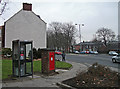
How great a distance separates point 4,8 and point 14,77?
5.04 meters

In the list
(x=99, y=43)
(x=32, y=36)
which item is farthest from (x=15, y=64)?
(x=99, y=43)

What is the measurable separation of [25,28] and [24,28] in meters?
0.22

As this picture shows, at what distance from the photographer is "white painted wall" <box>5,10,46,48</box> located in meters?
30.9

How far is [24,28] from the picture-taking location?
31891 mm

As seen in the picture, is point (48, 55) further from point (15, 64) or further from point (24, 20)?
point (24, 20)

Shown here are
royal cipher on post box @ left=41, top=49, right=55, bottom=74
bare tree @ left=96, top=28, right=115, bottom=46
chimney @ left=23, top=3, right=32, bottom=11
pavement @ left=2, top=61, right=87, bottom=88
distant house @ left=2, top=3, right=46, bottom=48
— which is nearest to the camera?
pavement @ left=2, top=61, right=87, bottom=88

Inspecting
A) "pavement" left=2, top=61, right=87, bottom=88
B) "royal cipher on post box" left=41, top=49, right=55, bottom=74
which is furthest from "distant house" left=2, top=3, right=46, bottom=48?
"pavement" left=2, top=61, right=87, bottom=88

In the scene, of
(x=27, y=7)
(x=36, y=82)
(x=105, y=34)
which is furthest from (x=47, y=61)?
(x=105, y=34)

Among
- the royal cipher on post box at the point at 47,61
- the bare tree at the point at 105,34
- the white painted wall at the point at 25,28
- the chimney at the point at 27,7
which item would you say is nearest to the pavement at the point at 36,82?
the royal cipher on post box at the point at 47,61

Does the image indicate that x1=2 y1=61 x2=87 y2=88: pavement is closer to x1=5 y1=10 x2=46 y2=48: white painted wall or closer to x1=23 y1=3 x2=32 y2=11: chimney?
x1=5 y1=10 x2=46 y2=48: white painted wall

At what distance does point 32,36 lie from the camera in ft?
108

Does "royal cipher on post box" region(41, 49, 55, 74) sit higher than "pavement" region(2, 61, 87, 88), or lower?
higher

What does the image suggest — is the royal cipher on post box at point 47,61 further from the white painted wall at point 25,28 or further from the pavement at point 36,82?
the white painted wall at point 25,28

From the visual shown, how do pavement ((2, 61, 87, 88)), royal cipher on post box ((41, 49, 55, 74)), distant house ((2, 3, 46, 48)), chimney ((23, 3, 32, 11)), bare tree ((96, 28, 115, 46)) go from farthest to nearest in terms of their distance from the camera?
bare tree ((96, 28, 115, 46))
chimney ((23, 3, 32, 11))
distant house ((2, 3, 46, 48))
royal cipher on post box ((41, 49, 55, 74))
pavement ((2, 61, 87, 88))
